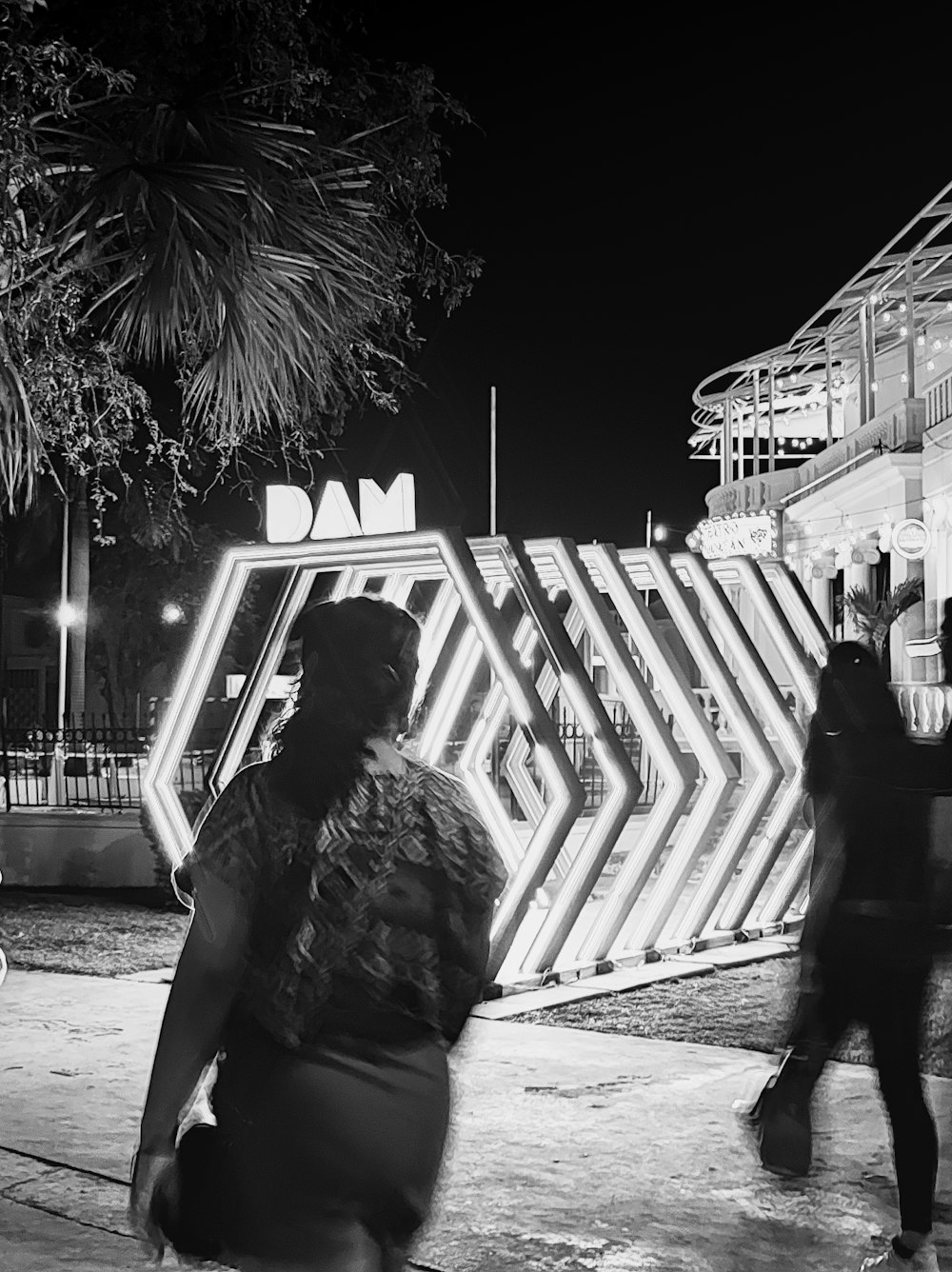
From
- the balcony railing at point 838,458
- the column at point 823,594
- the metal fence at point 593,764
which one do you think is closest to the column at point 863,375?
the balcony railing at point 838,458

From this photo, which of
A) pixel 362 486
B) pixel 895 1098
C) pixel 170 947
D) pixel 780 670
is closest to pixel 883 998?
pixel 895 1098

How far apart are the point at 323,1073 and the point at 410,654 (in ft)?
2.17

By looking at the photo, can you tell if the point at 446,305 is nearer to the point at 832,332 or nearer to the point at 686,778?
the point at 686,778

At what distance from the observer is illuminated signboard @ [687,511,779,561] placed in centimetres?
3053

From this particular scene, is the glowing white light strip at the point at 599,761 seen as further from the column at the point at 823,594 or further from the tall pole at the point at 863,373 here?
the column at the point at 823,594

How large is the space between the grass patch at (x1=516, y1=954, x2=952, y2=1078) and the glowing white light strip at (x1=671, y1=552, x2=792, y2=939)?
97 cm

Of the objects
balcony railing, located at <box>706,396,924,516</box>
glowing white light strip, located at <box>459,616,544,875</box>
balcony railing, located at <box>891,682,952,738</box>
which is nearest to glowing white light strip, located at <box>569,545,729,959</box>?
glowing white light strip, located at <box>459,616,544,875</box>

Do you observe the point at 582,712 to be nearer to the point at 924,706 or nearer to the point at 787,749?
the point at 787,749

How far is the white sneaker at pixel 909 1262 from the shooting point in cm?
398

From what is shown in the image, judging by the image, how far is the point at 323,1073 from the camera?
221 centimetres

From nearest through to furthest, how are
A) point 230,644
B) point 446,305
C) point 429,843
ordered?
1. point 429,843
2. point 446,305
3. point 230,644

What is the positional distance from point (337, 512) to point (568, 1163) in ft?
15.4

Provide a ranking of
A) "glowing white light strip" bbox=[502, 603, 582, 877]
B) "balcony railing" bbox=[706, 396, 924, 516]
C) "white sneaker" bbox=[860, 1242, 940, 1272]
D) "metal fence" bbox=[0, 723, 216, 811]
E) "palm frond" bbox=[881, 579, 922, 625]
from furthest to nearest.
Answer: "palm frond" bbox=[881, 579, 922, 625] < "balcony railing" bbox=[706, 396, 924, 516] < "metal fence" bbox=[0, 723, 216, 811] < "glowing white light strip" bbox=[502, 603, 582, 877] < "white sneaker" bbox=[860, 1242, 940, 1272]

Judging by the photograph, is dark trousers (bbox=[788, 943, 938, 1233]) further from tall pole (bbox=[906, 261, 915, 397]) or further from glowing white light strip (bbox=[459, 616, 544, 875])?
tall pole (bbox=[906, 261, 915, 397])
